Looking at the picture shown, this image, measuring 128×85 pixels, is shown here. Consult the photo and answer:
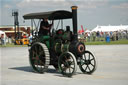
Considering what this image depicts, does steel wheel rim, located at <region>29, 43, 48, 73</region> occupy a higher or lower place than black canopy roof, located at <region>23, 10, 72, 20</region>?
lower

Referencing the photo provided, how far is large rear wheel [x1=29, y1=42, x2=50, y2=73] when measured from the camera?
941cm

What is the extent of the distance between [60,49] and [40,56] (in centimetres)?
77

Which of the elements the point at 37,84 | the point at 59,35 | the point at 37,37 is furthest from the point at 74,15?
the point at 37,84

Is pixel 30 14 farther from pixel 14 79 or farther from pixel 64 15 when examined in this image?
pixel 14 79

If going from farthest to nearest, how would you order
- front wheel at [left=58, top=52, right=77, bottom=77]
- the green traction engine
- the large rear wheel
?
the large rear wheel → the green traction engine → front wheel at [left=58, top=52, right=77, bottom=77]

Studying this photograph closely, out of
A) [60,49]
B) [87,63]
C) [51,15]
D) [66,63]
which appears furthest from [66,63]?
[51,15]

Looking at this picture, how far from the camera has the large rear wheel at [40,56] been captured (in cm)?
941

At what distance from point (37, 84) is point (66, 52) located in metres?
1.64

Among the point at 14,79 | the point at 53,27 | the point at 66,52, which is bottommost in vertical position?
the point at 14,79

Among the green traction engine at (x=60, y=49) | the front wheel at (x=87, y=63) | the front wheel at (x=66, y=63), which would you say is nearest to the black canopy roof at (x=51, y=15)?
the green traction engine at (x=60, y=49)

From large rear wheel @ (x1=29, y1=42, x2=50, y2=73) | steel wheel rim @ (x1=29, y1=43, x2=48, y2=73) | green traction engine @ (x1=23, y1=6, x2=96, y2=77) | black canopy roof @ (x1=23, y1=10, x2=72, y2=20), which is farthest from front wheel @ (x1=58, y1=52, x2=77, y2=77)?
black canopy roof @ (x1=23, y1=10, x2=72, y2=20)

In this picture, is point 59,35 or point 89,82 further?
point 59,35

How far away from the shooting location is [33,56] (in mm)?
10203

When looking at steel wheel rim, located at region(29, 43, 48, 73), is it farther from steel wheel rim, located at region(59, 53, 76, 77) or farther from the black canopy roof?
the black canopy roof
